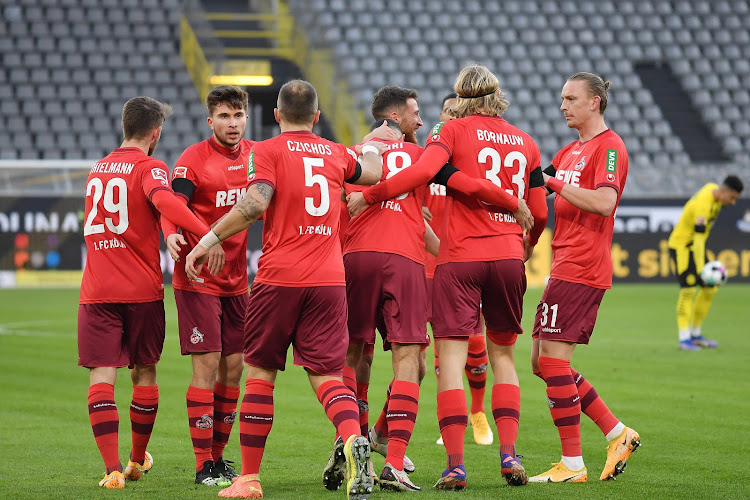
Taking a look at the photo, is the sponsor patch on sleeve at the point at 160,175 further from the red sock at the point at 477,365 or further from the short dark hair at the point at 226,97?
the red sock at the point at 477,365

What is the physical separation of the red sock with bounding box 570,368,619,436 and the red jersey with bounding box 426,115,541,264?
103cm

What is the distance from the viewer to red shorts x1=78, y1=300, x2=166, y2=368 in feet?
19.0

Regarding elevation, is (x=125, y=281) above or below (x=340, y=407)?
above

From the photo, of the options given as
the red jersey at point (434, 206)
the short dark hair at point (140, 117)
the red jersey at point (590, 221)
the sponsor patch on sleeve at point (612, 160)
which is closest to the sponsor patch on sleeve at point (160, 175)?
the short dark hair at point (140, 117)

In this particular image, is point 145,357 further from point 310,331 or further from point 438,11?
point 438,11

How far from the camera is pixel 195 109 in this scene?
28.0m

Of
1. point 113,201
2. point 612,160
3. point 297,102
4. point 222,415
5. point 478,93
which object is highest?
point 478,93

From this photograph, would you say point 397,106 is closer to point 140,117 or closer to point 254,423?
point 140,117

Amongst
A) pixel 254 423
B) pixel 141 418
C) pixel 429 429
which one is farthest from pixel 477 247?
pixel 429 429

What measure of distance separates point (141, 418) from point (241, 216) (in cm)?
154

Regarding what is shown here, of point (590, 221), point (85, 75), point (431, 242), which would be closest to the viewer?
point (590, 221)

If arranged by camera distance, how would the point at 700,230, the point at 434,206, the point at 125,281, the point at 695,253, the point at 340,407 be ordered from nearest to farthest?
the point at 340,407 < the point at 125,281 < the point at 434,206 < the point at 700,230 < the point at 695,253

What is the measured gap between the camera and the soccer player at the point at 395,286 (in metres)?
5.77

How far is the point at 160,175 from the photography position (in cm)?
586
